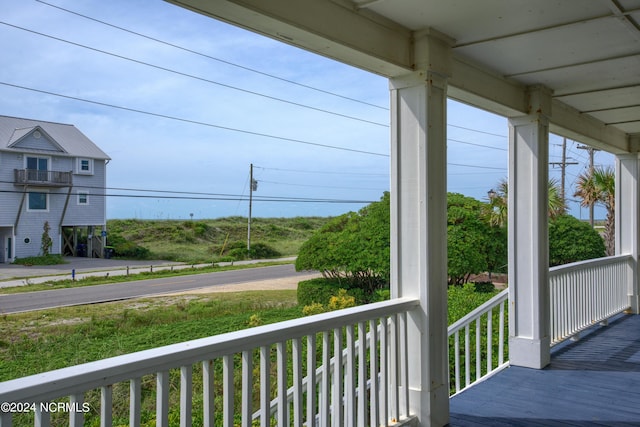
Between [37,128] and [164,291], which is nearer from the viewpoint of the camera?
[37,128]

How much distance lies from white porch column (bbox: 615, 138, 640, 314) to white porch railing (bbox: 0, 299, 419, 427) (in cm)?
499

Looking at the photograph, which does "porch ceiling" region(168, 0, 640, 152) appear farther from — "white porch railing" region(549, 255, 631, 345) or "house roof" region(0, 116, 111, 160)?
Answer: "house roof" region(0, 116, 111, 160)

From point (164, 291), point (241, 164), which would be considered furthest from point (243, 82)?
point (164, 291)

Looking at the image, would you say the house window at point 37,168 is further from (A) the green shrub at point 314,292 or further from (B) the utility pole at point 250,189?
(A) the green shrub at point 314,292

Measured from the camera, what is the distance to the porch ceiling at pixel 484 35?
212cm

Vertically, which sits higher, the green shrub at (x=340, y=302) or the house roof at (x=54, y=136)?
the house roof at (x=54, y=136)

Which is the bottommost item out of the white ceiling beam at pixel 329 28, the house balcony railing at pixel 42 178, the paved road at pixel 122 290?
the paved road at pixel 122 290

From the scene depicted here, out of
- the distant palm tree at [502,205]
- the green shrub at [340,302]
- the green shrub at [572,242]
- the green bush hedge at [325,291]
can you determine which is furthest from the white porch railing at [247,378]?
the green shrub at [572,242]

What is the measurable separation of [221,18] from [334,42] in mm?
520

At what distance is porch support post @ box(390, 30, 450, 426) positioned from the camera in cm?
277

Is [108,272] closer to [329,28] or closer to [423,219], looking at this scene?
[423,219]

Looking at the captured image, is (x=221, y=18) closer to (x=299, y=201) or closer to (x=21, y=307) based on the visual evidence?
(x=21, y=307)

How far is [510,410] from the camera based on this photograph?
3232 millimetres

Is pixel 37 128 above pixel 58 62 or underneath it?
underneath
